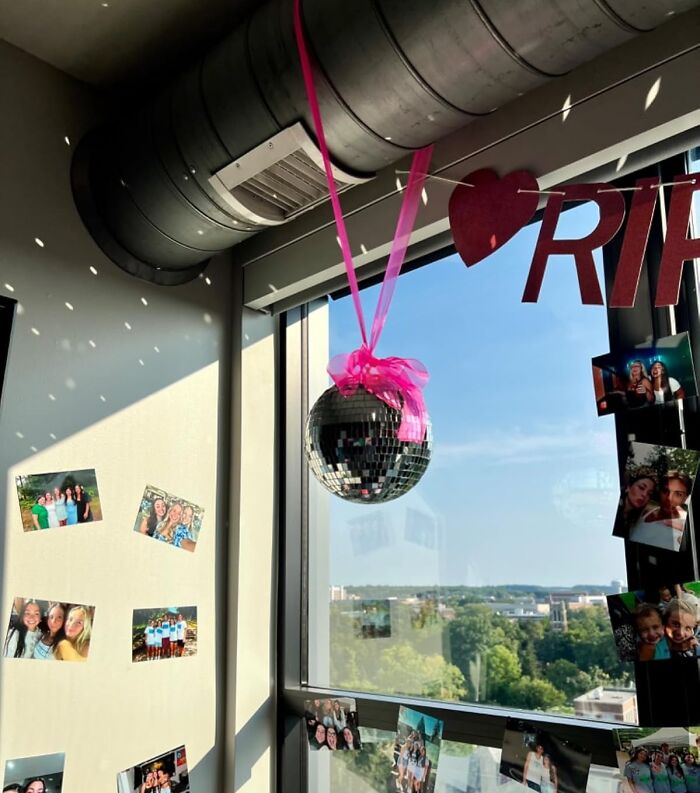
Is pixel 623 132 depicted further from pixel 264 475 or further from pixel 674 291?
pixel 264 475

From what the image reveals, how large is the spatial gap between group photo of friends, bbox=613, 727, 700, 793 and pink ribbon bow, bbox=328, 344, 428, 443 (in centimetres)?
67

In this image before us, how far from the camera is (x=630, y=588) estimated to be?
1.48 metres

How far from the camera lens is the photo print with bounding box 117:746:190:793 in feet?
5.88

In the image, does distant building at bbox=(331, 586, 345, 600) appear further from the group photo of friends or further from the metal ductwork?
the metal ductwork

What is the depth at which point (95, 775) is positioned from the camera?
1.74m

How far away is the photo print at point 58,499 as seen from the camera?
172 cm

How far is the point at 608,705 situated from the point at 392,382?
0.77 meters

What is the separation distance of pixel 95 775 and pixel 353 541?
83 centimetres

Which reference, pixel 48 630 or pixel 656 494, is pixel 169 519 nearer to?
pixel 48 630

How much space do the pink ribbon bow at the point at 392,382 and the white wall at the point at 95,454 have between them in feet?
2.51

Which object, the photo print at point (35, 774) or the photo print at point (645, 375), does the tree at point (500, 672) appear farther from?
the photo print at point (35, 774)

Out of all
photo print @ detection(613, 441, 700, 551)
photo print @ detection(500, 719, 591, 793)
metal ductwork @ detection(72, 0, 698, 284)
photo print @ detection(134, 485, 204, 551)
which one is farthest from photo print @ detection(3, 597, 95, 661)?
photo print @ detection(613, 441, 700, 551)

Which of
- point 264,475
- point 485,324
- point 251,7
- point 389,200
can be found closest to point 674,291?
point 485,324

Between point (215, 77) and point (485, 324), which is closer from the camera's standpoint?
point (215, 77)
